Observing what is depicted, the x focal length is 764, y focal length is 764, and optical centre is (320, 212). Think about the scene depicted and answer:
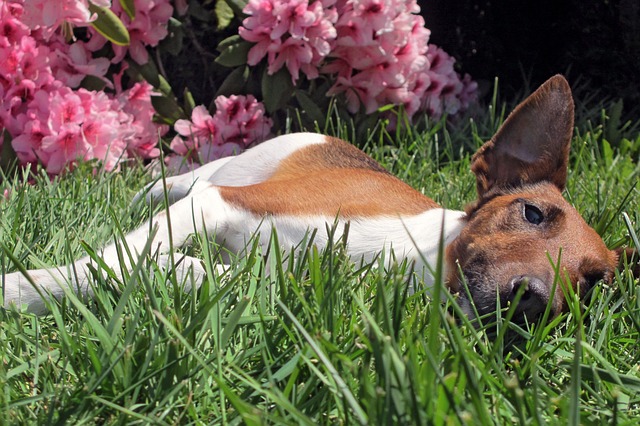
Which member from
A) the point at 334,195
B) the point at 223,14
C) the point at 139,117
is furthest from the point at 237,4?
the point at 334,195

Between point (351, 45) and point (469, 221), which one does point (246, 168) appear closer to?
point (351, 45)

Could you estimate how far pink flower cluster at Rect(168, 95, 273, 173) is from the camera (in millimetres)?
4367

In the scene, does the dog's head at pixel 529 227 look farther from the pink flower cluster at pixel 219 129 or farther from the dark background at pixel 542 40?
the dark background at pixel 542 40

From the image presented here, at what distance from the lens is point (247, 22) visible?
4.12m

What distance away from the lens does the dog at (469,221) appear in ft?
7.95

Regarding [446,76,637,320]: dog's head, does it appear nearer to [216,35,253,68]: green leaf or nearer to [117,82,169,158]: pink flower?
[216,35,253,68]: green leaf

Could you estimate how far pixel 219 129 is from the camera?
441 cm

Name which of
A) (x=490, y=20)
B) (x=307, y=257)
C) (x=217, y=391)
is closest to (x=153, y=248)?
(x=307, y=257)

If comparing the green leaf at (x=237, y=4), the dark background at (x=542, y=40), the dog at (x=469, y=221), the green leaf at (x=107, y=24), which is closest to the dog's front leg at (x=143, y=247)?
the dog at (x=469, y=221)

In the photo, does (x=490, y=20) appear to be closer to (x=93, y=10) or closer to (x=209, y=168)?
(x=209, y=168)

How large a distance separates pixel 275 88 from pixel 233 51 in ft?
1.03

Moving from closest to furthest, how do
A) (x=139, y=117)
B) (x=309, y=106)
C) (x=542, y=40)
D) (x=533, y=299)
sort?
(x=533, y=299) → (x=139, y=117) → (x=309, y=106) → (x=542, y=40)

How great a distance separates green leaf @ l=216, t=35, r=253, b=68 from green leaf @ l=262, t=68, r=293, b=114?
0.16 m

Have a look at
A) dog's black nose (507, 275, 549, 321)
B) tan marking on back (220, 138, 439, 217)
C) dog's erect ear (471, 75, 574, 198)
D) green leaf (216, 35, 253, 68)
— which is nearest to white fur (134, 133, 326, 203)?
tan marking on back (220, 138, 439, 217)
